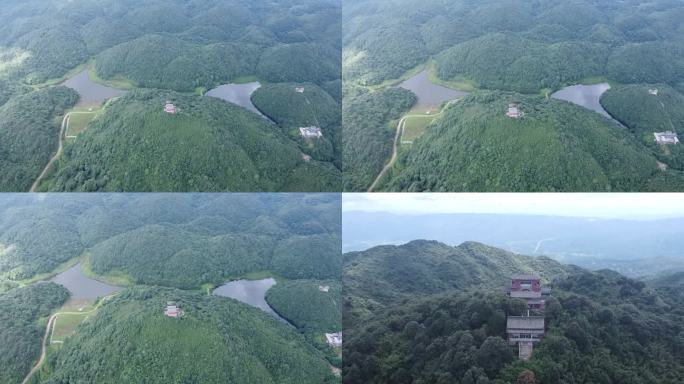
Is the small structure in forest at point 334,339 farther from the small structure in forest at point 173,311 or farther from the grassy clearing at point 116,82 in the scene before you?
the grassy clearing at point 116,82

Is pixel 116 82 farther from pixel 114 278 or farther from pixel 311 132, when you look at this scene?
pixel 311 132

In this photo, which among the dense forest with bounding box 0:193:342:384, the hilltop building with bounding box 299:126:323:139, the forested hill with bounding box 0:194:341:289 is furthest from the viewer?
the hilltop building with bounding box 299:126:323:139

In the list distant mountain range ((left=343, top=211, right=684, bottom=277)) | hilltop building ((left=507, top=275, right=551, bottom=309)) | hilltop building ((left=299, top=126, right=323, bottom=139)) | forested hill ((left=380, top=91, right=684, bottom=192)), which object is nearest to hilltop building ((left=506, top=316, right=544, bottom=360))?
hilltop building ((left=507, top=275, right=551, bottom=309))

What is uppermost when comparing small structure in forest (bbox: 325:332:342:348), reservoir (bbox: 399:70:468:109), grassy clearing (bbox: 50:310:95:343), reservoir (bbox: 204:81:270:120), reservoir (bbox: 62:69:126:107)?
reservoir (bbox: 62:69:126:107)

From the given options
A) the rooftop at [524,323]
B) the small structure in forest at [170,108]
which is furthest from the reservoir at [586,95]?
the small structure in forest at [170,108]

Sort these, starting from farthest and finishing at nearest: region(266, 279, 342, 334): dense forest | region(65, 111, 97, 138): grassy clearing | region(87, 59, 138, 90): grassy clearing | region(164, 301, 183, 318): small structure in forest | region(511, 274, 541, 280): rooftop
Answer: region(87, 59, 138, 90): grassy clearing, region(65, 111, 97, 138): grassy clearing, region(266, 279, 342, 334): dense forest, region(511, 274, 541, 280): rooftop, region(164, 301, 183, 318): small structure in forest

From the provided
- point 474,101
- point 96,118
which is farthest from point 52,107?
point 474,101

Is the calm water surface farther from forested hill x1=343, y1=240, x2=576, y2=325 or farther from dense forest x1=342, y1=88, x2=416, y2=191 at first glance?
forested hill x1=343, y1=240, x2=576, y2=325

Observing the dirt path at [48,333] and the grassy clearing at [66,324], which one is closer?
the dirt path at [48,333]
